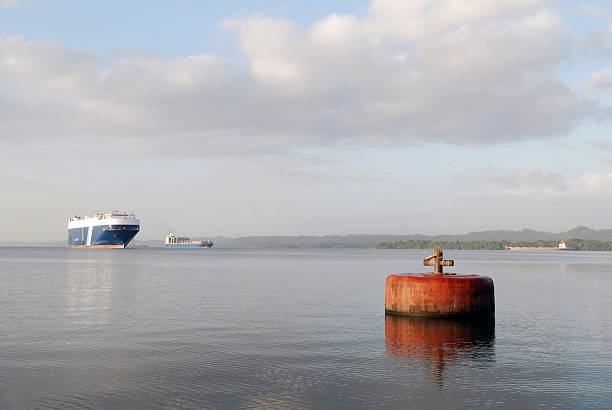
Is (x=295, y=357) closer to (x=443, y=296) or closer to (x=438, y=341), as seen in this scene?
(x=438, y=341)

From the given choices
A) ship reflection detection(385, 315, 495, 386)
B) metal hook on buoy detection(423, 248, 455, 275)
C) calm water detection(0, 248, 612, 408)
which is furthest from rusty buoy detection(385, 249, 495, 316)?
metal hook on buoy detection(423, 248, 455, 275)

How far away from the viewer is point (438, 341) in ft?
73.8

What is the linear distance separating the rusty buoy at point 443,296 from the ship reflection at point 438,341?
1.41 feet

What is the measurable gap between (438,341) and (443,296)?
425cm

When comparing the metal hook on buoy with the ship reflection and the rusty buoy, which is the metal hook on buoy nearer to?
the rusty buoy

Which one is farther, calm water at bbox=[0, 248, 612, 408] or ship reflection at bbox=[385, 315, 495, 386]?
ship reflection at bbox=[385, 315, 495, 386]

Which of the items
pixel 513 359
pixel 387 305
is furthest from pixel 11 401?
pixel 387 305

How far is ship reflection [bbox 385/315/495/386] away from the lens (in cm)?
1904

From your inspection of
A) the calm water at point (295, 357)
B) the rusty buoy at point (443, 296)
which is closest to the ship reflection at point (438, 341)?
the calm water at point (295, 357)

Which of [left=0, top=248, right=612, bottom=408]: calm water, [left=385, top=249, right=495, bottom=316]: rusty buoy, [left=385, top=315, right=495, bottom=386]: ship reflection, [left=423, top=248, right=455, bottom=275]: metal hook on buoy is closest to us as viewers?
[left=0, top=248, right=612, bottom=408]: calm water

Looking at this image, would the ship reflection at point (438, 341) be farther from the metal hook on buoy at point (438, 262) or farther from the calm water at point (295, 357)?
the metal hook on buoy at point (438, 262)

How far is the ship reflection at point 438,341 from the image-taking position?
62.5 feet

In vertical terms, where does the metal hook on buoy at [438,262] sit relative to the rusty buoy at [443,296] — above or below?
above

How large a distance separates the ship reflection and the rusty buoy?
430 mm
